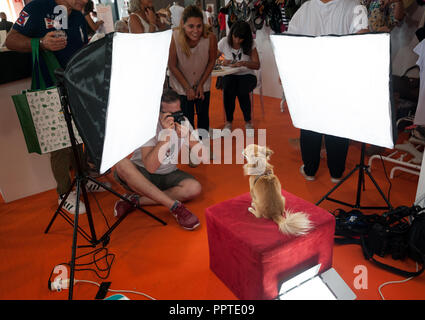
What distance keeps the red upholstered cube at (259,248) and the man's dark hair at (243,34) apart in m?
2.36

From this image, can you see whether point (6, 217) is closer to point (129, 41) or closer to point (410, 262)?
point (129, 41)

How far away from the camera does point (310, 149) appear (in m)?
2.40

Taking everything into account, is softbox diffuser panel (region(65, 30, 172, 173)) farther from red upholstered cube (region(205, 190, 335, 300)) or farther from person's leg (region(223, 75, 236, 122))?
person's leg (region(223, 75, 236, 122))

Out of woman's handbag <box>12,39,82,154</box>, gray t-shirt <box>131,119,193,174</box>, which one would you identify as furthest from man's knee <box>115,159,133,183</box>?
woman's handbag <box>12,39,82,154</box>

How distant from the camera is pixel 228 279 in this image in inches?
58.3

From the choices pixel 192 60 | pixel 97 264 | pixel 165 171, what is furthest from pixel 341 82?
pixel 192 60

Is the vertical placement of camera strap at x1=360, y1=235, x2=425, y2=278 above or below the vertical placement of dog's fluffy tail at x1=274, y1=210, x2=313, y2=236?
below

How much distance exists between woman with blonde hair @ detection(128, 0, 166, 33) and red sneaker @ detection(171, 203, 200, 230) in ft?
6.21

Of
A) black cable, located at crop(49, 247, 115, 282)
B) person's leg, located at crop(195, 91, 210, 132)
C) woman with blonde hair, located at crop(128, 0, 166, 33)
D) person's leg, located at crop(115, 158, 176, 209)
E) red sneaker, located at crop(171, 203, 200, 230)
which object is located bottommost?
black cable, located at crop(49, 247, 115, 282)

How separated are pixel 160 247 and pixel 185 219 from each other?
22cm

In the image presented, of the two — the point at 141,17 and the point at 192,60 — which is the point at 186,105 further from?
the point at 141,17

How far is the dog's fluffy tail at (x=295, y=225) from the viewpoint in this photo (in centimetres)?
128

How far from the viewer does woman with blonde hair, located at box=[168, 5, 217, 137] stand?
275cm
